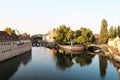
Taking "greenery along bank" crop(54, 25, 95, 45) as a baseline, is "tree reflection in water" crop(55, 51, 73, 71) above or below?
below

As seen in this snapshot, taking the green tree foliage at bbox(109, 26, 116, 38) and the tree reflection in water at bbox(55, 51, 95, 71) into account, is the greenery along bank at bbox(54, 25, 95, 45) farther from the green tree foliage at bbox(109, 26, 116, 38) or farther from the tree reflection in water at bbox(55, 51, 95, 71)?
the tree reflection in water at bbox(55, 51, 95, 71)

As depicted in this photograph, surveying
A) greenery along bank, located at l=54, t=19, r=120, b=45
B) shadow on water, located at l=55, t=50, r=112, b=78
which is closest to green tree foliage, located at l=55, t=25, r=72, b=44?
greenery along bank, located at l=54, t=19, r=120, b=45

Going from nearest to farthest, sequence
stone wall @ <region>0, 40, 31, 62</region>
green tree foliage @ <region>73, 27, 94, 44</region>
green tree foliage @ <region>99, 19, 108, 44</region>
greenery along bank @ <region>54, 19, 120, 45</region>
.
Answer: stone wall @ <region>0, 40, 31, 62</region>
green tree foliage @ <region>99, 19, 108, 44</region>
greenery along bank @ <region>54, 19, 120, 45</region>
green tree foliage @ <region>73, 27, 94, 44</region>

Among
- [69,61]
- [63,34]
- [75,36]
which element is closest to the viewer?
[69,61]

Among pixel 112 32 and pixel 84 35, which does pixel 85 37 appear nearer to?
pixel 84 35

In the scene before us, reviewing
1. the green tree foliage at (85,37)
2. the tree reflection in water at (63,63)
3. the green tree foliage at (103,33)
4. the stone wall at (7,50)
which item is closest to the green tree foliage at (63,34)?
the green tree foliage at (85,37)

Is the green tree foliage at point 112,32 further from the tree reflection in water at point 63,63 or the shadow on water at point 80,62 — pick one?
the tree reflection in water at point 63,63

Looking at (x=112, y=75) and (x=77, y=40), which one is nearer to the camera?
(x=112, y=75)

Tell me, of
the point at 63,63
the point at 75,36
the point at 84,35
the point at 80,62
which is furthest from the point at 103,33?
the point at 63,63

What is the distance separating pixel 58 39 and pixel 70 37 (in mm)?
8680

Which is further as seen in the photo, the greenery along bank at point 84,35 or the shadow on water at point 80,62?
the greenery along bank at point 84,35

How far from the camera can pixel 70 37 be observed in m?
125

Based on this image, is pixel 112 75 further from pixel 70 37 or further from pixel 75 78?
pixel 70 37

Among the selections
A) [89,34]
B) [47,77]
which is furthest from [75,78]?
[89,34]
